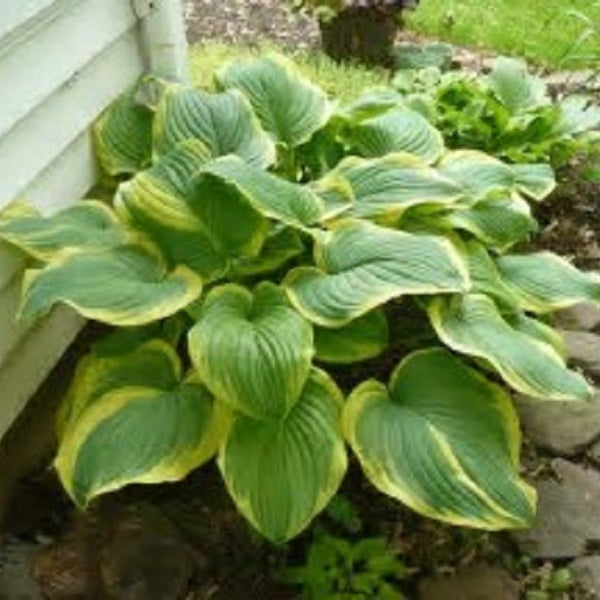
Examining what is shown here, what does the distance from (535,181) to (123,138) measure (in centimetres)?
112

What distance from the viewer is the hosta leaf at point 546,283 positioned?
2.56 meters

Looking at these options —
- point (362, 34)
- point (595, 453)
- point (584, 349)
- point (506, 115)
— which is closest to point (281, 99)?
point (506, 115)

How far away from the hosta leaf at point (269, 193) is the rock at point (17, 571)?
0.91 m

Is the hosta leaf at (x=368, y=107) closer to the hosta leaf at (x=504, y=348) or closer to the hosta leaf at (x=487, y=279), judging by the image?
the hosta leaf at (x=487, y=279)

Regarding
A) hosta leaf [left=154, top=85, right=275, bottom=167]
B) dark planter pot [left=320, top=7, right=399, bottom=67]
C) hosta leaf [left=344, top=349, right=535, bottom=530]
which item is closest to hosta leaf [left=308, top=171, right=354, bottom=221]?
hosta leaf [left=154, top=85, right=275, bottom=167]

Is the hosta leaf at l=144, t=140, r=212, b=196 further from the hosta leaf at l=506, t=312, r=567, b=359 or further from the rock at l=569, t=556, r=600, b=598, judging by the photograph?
the rock at l=569, t=556, r=600, b=598

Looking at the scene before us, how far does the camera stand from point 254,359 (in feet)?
6.64

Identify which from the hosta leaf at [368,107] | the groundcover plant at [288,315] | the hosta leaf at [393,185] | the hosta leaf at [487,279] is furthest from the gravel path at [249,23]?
the hosta leaf at [487,279]

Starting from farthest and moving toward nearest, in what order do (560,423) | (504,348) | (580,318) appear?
1. (580,318)
2. (560,423)
3. (504,348)

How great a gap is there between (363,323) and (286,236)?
270 millimetres

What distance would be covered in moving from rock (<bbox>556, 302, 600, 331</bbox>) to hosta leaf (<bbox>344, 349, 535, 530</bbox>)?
3.21 feet

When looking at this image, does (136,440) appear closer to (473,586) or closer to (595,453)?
(473,586)

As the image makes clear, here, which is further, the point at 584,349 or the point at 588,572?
the point at 584,349

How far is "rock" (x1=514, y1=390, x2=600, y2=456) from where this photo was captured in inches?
108
